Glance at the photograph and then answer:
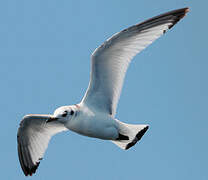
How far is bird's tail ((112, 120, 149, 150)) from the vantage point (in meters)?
9.03

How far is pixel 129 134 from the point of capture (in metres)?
9.20

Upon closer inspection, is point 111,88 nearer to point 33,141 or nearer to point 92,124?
point 92,124

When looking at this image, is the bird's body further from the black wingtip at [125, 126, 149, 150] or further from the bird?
the black wingtip at [125, 126, 149, 150]

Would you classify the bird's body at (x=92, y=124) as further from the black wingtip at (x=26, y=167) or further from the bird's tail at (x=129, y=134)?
the black wingtip at (x=26, y=167)

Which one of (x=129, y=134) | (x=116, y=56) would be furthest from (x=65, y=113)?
(x=129, y=134)

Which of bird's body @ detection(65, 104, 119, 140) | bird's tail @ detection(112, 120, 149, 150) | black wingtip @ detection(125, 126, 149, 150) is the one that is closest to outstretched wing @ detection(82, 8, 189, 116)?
bird's body @ detection(65, 104, 119, 140)

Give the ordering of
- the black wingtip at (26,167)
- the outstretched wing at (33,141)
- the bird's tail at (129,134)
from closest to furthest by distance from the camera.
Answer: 1. the bird's tail at (129,134)
2. the outstretched wing at (33,141)
3. the black wingtip at (26,167)

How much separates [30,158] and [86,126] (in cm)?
261

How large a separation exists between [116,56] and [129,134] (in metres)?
1.62

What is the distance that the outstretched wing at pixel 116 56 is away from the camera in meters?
8.27

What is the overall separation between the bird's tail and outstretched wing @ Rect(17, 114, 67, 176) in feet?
5.32

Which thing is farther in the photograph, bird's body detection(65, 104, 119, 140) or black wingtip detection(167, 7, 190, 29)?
bird's body detection(65, 104, 119, 140)

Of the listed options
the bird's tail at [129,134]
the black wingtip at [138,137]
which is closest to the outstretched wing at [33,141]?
the bird's tail at [129,134]

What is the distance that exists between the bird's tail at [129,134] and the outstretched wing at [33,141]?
1.62 m
